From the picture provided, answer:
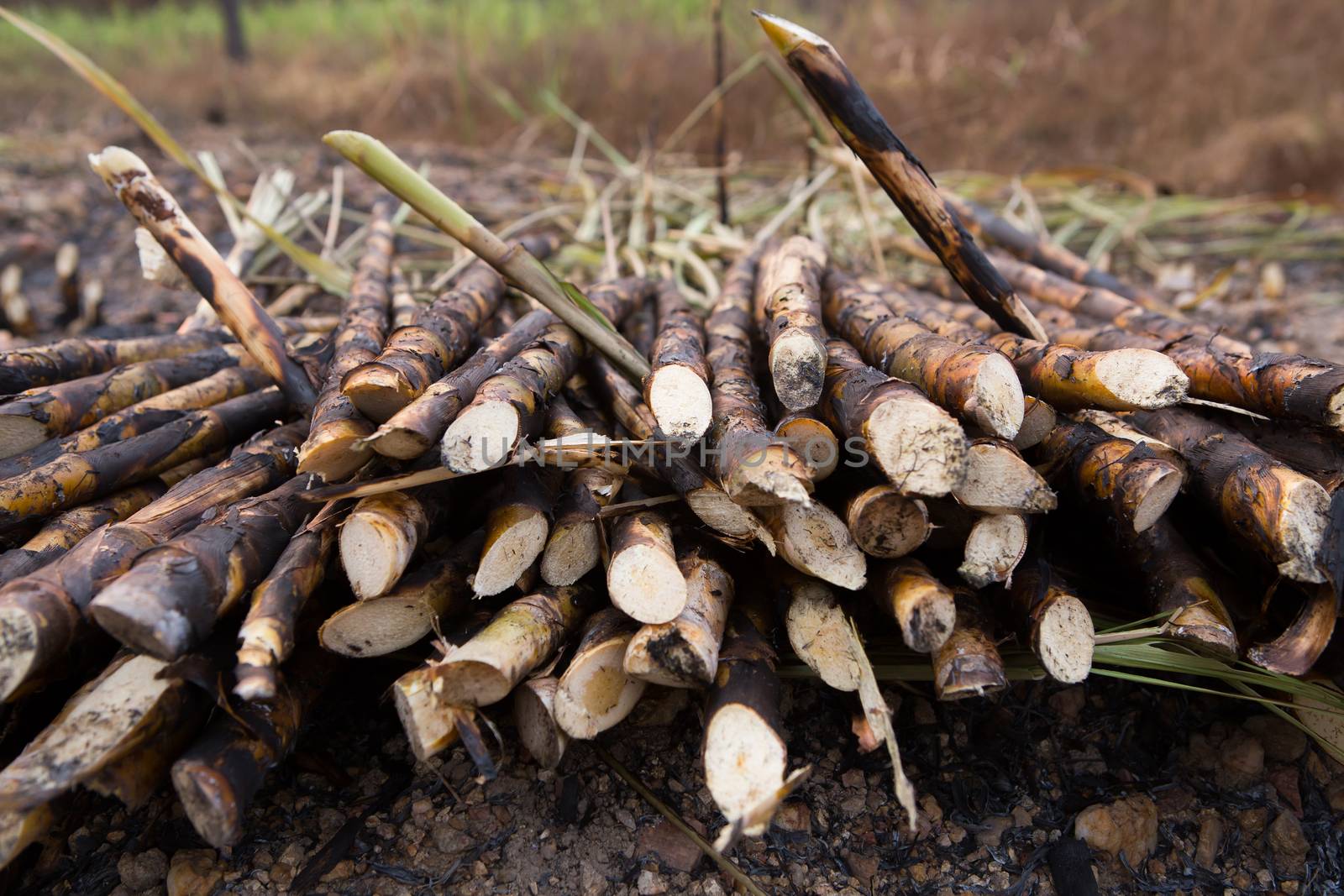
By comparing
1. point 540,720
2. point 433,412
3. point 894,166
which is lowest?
point 540,720

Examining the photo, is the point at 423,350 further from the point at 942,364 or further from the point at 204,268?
the point at 942,364

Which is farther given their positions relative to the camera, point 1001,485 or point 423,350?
point 423,350

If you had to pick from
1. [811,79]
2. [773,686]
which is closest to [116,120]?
[811,79]

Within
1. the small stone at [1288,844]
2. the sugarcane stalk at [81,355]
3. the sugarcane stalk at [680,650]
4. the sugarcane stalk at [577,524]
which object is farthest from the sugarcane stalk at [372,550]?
the small stone at [1288,844]

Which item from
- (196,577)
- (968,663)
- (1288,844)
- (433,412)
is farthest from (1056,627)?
(196,577)

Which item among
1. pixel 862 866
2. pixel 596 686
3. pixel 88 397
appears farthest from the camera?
pixel 88 397

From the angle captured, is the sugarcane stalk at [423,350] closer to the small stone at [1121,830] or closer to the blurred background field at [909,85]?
the small stone at [1121,830]

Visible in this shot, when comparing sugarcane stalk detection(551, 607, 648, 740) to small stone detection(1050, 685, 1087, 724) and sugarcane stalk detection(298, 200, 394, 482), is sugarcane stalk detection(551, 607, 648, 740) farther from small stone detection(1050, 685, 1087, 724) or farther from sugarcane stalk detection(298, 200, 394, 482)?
small stone detection(1050, 685, 1087, 724)
